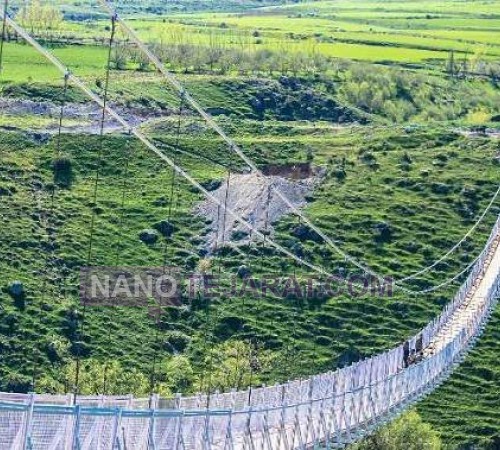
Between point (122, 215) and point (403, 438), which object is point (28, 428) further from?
point (122, 215)

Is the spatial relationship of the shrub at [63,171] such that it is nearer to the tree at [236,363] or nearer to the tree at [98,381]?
the tree at [236,363]

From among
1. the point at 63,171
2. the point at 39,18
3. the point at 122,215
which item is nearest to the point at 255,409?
the point at 122,215

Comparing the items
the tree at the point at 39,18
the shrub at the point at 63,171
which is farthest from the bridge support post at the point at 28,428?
the tree at the point at 39,18

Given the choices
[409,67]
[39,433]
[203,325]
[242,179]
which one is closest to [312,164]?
[242,179]

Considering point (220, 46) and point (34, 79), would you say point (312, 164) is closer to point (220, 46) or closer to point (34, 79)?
point (34, 79)

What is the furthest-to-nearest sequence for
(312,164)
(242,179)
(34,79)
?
(34,79) → (312,164) → (242,179)

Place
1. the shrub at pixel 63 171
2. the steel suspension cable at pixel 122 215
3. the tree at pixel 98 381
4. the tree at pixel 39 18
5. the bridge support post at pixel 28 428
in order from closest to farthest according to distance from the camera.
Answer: the bridge support post at pixel 28 428 → the tree at pixel 98 381 → the steel suspension cable at pixel 122 215 → the shrub at pixel 63 171 → the tree at pixel 39 18
